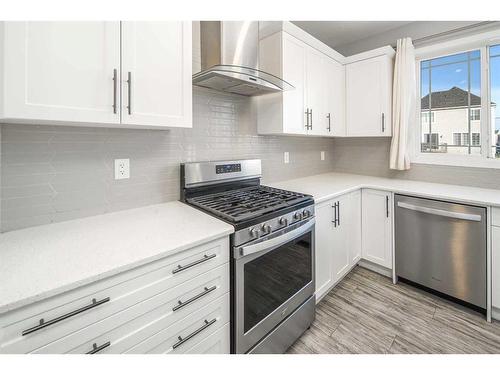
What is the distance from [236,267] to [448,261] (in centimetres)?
190

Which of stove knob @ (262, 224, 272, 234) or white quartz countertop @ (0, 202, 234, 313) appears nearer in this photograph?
white quartz countertop @ (0, 202, 234, 313)

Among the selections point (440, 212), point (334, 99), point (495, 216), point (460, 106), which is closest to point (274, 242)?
point (440, 212)

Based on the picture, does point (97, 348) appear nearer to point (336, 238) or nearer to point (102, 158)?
point (102, 158)

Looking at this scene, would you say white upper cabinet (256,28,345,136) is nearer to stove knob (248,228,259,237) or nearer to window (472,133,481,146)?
stove knob (248,228,259,237)

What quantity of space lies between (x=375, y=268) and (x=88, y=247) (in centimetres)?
265

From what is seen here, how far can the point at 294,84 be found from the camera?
7.11ft

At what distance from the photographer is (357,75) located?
282cm

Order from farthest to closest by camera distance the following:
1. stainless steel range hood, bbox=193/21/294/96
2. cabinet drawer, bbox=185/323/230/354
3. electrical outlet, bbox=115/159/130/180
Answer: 1. stainless steel range hood, bbox=193/21/294/96
2. electrical outlet, bbox=115/159/130/180
3. cabinet drawer, bbox=185/323/230/354

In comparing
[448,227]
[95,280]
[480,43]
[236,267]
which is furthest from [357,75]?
[95,280]

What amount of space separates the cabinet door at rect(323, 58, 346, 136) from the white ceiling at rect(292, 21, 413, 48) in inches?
15.6

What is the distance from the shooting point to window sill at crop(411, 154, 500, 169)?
2.30m

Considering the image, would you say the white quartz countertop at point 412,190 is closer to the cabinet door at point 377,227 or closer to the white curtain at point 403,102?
the cabinet door at point 377,227

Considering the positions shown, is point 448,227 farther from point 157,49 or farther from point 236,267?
point 157,49

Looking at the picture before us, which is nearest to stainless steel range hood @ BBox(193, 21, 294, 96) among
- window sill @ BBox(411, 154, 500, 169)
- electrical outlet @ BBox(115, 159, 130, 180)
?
electrical outlet @ BBox(115, 159, 130, 180)
